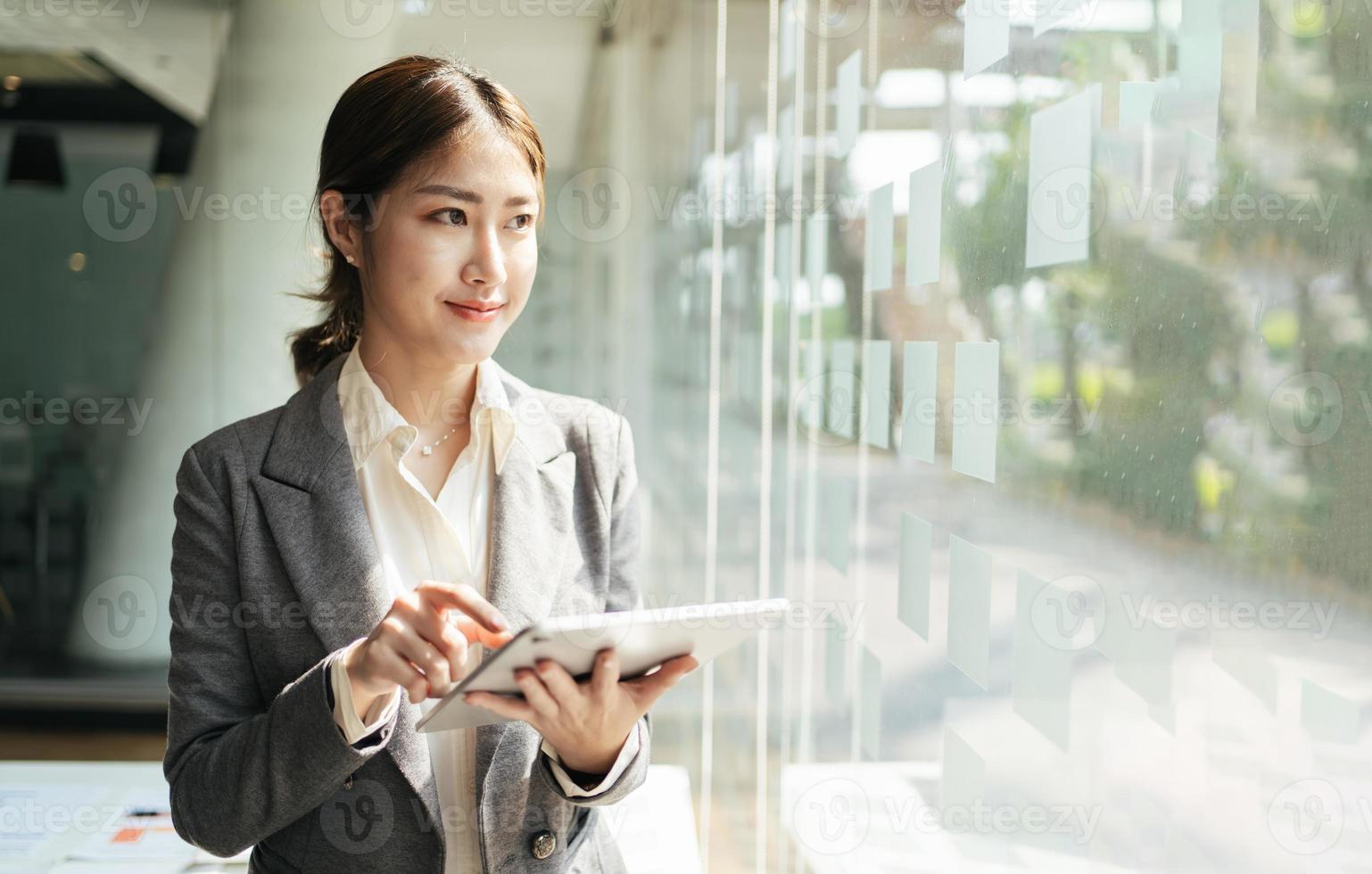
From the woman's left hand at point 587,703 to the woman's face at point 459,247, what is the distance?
0.45 meters

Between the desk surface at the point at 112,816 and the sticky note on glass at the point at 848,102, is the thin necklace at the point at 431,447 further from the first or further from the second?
the sticky note on glass at the point at 848,102

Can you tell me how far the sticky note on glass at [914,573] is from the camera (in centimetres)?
156

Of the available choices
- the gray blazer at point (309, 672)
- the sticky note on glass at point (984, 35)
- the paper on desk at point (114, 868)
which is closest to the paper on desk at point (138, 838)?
the paper on desk at point (114, 868)

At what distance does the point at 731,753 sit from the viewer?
10.7 feet

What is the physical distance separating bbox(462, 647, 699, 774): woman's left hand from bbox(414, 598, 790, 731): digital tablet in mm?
11

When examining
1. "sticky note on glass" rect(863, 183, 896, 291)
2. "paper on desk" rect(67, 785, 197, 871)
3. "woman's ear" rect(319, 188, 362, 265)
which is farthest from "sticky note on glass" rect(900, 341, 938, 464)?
"paper on desk" rect(67, 785, 197, 871)

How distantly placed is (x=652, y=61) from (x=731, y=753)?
2627mm

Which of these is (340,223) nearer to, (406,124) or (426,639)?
(406,124)

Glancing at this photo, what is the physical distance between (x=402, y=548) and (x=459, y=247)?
37cm

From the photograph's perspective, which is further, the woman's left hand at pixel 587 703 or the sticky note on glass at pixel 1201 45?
the woman's left hand at pixel 587 703

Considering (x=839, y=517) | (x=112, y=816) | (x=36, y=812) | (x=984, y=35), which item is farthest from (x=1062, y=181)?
(x=36, y=812)

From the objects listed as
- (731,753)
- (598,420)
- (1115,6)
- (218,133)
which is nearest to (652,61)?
(218,133)

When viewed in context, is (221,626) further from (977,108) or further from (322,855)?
(977,108)

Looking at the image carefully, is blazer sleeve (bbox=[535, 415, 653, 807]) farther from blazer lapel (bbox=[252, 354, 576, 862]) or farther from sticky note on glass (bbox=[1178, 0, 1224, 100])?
sticky note on glass (bbox=[1178, 0, 1224, 100])
